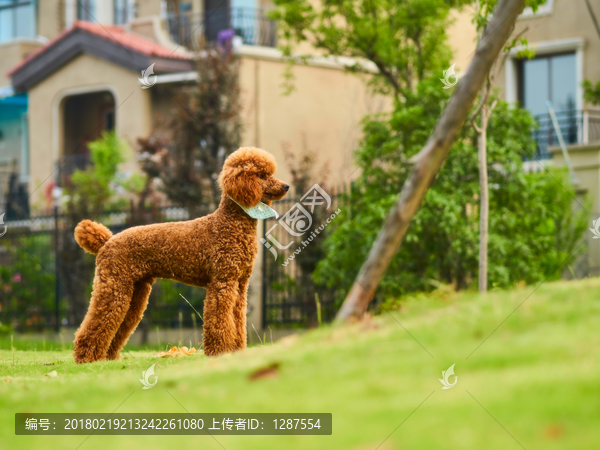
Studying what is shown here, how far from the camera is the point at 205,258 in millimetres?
4719

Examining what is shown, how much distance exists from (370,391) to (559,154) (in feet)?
40.3

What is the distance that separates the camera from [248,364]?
334 centimetres

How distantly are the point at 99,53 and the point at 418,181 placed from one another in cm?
1385

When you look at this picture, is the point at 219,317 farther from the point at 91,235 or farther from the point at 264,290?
the point at 264,290

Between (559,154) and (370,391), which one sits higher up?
(559,154)

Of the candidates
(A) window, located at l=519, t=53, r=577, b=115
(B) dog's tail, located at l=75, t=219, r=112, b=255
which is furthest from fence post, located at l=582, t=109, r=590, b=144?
(B) dog's tail, located at l=75, t=219, r=112, b=255

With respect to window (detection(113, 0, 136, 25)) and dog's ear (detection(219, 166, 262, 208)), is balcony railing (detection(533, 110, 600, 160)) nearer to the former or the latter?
window (detection(113, 0, 136, 25))

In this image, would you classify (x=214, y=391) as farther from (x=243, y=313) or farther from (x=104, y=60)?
(x=104, y=60)

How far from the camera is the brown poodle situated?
4.69 meters

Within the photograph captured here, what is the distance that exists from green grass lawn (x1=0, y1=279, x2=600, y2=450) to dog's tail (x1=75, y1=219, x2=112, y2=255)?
4.54 ft

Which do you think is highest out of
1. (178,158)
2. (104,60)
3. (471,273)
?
(104,60)

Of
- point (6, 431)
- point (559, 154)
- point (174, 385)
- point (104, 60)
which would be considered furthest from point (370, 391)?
point (104, 60)

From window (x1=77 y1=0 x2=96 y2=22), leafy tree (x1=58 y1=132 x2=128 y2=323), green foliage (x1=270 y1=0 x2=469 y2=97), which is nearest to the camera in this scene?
leafy tree (x1=58 y1=132 x2=128 y2=323)

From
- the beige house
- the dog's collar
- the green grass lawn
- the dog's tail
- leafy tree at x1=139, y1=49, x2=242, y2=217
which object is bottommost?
the green grass lawn
